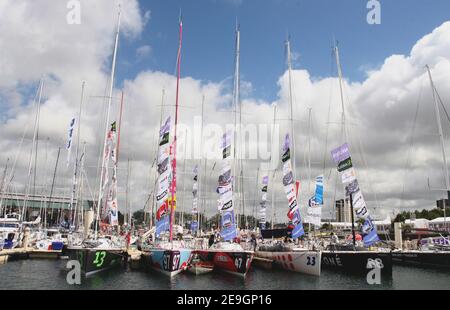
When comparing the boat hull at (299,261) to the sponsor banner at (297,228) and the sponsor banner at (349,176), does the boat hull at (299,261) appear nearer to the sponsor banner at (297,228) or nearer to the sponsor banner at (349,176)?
the sponsor banner at (297,228)

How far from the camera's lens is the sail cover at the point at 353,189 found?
34594 millimetres

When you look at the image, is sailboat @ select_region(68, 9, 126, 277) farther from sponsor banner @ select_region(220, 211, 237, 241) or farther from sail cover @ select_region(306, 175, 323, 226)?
sail cover @ select_region(306, 175, 323, 226)

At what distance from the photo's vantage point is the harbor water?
26.9m

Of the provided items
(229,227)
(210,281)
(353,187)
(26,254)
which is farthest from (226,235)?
(26,254)

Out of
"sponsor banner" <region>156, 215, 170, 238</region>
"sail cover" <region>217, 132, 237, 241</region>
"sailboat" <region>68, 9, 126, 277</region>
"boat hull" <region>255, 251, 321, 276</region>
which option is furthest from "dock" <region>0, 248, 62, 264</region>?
"boat hull" <region>255, 251, 321, 276</region>

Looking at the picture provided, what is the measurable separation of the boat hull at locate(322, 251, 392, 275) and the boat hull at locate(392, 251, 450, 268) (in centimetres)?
1128

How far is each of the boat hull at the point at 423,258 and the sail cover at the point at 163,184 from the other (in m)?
30.0

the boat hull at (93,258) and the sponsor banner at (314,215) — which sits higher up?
the sponsor banner at (314,215)

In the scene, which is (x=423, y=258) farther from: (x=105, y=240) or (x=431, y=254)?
(x=105, y=240)

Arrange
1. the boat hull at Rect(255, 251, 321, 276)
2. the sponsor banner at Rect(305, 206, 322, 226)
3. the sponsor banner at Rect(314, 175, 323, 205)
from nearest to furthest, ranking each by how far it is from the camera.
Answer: the boat hull at Rect(255, 251, 321, 276) < the sponsor banner at Rect(305, 206, 322, 226) < the sponsor banner at Rect(314, 175, 323, 205)

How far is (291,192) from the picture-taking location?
37938 mm

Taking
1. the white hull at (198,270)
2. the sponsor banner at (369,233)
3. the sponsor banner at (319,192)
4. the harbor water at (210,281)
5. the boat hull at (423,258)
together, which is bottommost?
the harbor water at (210,281)

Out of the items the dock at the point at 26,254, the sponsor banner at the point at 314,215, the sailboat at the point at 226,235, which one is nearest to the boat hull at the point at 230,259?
the sailboat at the point at 226,235

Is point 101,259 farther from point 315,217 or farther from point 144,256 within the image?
point 315,217
